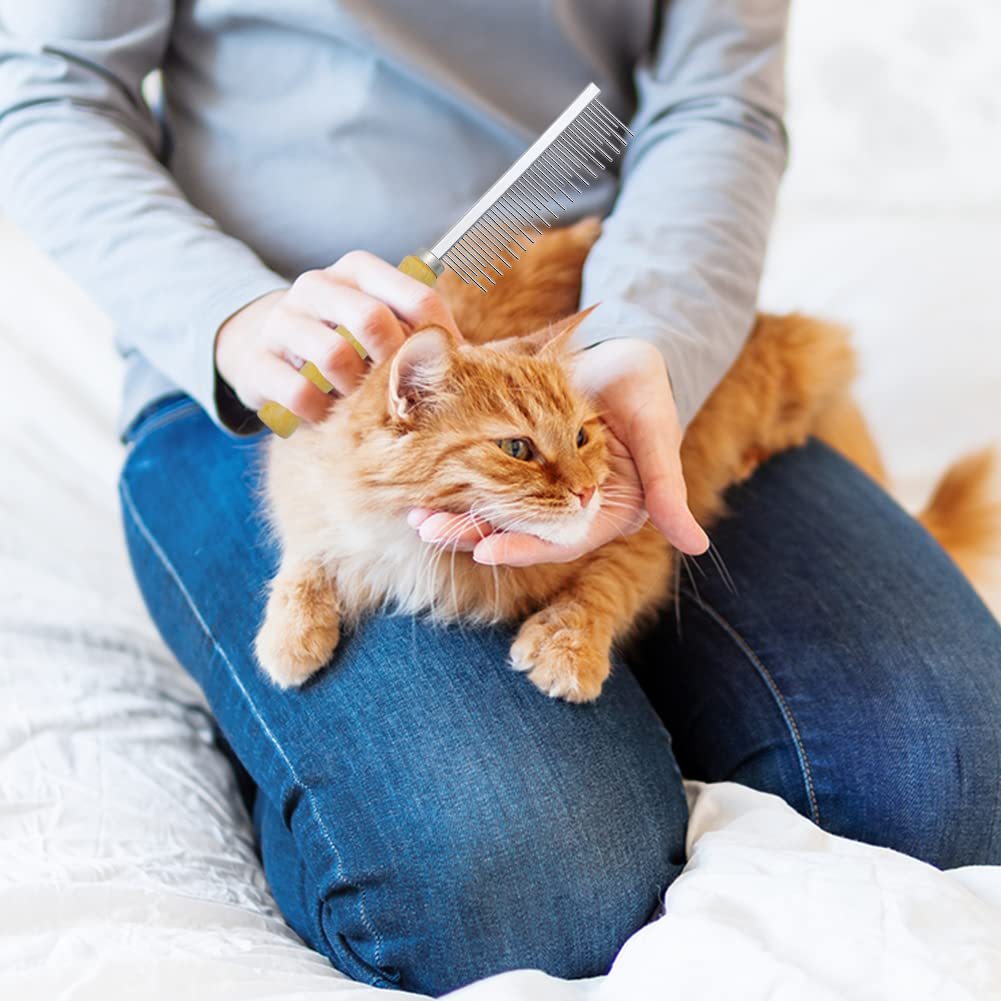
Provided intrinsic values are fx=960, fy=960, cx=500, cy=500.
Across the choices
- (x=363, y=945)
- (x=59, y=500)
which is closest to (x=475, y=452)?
(x=363, y=945)

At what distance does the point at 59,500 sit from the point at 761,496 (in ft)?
3.77

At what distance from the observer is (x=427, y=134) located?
1273 millimetres

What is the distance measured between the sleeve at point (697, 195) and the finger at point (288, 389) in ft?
1.04

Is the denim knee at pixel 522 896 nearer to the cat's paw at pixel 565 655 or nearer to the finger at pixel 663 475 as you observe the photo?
the cat's paw at pixel 565 655

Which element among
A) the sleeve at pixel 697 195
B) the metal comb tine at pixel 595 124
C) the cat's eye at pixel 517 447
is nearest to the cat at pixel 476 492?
the cat's eye at pixel 517 447

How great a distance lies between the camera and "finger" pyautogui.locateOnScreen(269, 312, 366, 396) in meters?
0.96

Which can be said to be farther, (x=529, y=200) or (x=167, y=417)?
(x=167, y=417)

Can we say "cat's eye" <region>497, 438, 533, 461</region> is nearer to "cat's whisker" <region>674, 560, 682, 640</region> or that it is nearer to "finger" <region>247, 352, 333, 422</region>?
"finger" <region>247, 352, 333, 422</region>

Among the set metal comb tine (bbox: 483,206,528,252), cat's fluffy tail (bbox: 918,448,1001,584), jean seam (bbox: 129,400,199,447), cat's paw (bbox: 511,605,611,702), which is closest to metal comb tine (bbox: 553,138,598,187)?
metal comb tine (bbox: 483,206,528,252)

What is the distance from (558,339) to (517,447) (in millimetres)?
138

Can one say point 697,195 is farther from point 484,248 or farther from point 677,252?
point 484,248

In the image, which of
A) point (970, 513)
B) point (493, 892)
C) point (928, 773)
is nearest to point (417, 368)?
point (493, 892)

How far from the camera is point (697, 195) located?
131 centimetres

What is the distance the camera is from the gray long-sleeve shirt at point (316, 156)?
45.8 inches
